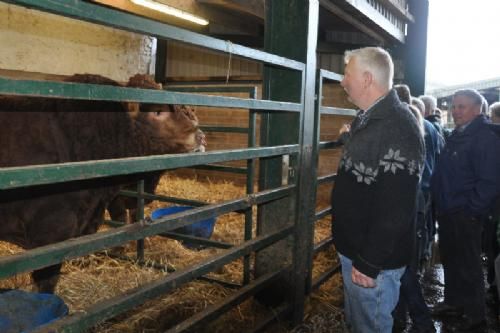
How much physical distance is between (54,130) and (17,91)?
2204mm

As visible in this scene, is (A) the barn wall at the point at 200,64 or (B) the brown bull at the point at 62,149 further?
(A) the barn wall at the point at 200,64

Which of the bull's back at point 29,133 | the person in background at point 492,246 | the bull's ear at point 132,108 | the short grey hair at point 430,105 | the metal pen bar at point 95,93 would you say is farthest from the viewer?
the short grey hair at point 430,105

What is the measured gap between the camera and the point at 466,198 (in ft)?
12.8

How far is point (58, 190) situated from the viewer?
3359mm

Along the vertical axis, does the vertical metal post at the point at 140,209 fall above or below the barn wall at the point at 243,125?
below

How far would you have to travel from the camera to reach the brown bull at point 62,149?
3.25 meters

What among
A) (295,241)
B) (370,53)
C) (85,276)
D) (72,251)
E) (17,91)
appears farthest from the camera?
(85,276)

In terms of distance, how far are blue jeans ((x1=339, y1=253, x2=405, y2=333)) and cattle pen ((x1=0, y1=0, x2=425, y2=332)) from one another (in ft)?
2.34

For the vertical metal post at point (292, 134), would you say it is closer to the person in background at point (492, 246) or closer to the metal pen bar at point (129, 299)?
the metal pen bar at point (129, 299)

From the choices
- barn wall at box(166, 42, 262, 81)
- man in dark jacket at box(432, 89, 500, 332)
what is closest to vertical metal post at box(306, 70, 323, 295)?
man in dark jacket at box(432, 89, 500, 332)

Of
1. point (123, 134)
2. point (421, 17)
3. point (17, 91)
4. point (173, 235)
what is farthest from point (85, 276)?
point (421, 17)

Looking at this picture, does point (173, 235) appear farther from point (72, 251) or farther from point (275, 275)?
point (72, 251)

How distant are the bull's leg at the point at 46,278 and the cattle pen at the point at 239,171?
0.53 m

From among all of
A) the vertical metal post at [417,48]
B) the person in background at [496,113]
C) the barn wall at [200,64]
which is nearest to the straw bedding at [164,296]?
the person in background at [496,113]
